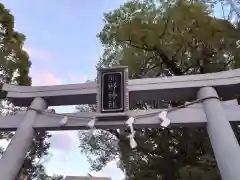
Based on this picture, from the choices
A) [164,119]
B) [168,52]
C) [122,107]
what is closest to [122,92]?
[122,107]

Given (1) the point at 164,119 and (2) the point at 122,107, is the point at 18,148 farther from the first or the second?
(1) the point at 164,119

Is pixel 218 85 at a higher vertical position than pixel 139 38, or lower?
lower

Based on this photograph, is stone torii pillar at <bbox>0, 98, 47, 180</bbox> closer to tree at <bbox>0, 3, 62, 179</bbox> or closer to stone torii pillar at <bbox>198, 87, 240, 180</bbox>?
tree at <bbox>0, 3, 62, 179</bbox>

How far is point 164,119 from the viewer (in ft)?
11.5

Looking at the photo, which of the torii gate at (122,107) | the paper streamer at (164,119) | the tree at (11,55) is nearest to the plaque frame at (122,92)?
the torii gate at (122,107)

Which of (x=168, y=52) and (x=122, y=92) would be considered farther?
(x=168, y=52)

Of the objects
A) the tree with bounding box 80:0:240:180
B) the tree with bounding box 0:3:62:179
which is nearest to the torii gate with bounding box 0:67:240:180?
the tree with bounding box 0:3:62:179

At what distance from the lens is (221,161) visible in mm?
2998

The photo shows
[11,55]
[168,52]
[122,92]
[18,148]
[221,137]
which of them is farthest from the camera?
[168,52]

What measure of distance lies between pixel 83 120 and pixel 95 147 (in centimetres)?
565

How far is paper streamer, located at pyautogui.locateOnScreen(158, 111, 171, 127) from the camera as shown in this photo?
349cm

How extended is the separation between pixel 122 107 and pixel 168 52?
334 centimetres

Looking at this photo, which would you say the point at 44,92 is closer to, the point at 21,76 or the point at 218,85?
the point at 218,85

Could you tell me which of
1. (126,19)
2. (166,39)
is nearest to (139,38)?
(166,39)
